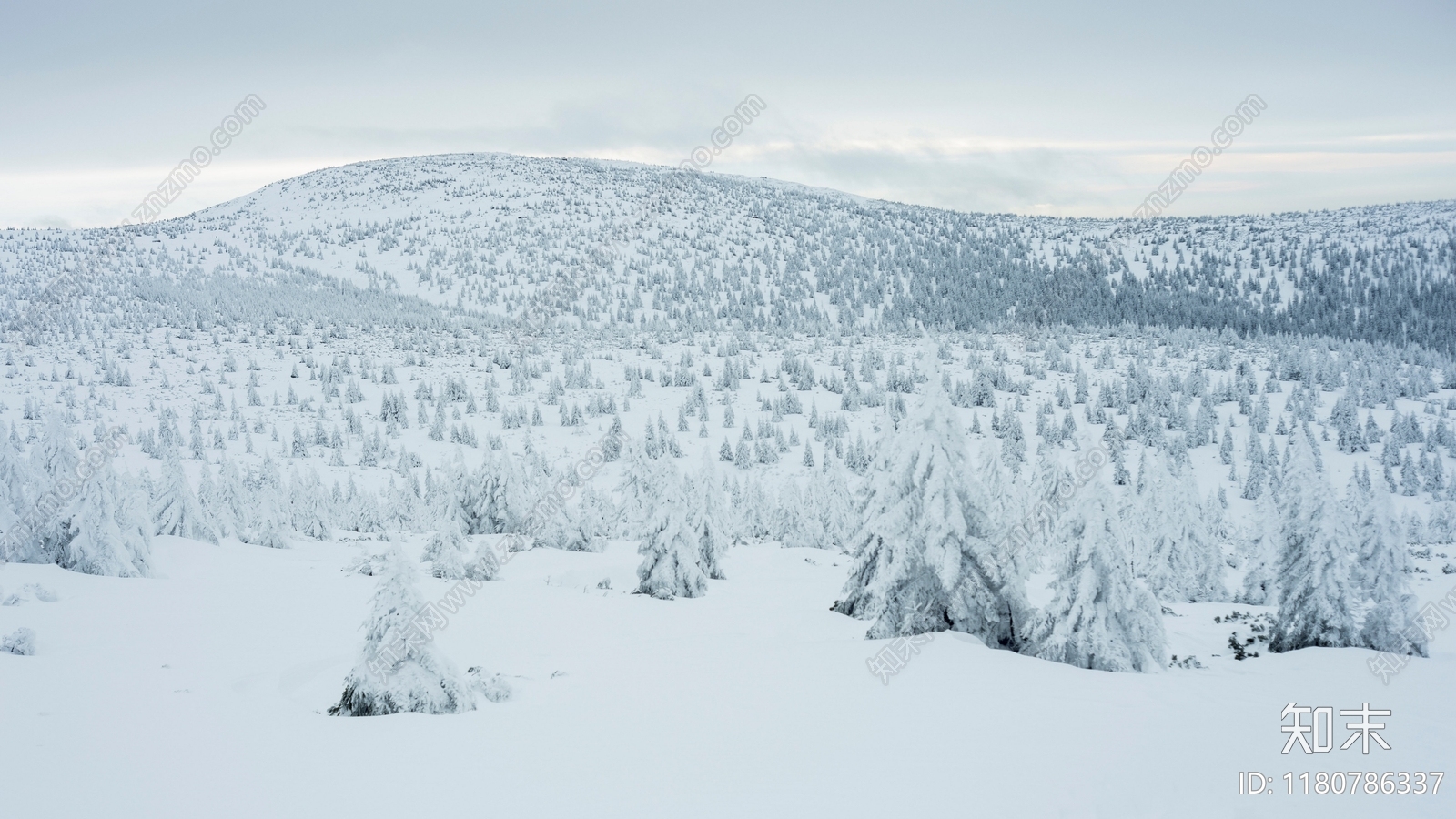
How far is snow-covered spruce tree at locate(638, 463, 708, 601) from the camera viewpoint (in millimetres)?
23953

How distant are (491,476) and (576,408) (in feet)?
125

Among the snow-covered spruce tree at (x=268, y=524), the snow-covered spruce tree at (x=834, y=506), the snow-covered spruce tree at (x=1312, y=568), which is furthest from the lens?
the snow-covered spruce tree at (x=834, y=506)

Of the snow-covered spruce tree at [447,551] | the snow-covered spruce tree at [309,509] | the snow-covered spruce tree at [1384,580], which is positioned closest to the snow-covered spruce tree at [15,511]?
the snow-covered spruce tree at [447,551]

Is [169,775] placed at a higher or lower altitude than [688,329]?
lower

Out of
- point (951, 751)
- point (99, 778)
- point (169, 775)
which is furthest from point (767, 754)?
point (99, 778)

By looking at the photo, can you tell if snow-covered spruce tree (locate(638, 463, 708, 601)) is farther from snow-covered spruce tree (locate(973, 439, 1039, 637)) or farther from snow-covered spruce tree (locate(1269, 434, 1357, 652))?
snow-covered spruce tree (locate(1269, 434, 1357, 652))

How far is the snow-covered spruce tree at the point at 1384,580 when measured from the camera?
54.0 ft

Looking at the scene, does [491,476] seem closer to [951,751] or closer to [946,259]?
[951,751]

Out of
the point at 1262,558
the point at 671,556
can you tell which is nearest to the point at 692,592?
the point at 671,556

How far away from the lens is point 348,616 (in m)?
17.4

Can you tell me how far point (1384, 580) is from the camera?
17.0 metres

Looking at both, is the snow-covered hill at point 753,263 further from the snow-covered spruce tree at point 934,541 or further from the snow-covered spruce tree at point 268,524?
the snow-covered spruce tree at point 934,541

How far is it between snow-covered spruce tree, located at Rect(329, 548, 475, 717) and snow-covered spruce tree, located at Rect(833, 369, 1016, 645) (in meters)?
8.27

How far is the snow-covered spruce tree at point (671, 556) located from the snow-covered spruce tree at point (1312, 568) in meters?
15.2
